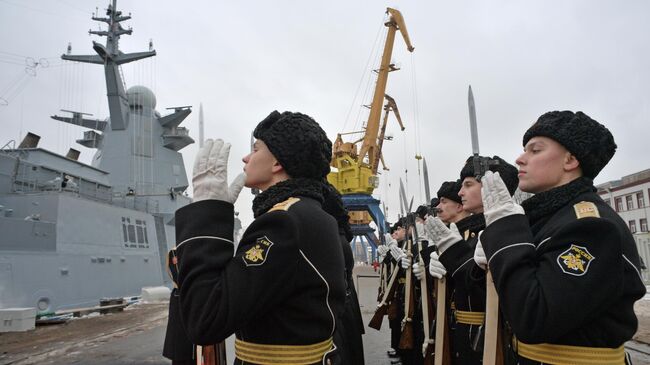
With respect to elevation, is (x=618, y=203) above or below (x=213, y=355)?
above

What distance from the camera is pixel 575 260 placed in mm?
1504

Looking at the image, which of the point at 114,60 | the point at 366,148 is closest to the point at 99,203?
the point at 114,60

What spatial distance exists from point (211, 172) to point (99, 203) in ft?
47.8

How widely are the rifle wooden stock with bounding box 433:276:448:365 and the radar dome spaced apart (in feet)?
68.8

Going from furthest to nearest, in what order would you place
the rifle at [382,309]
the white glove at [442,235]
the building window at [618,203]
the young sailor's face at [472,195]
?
the building window at [618,203], the rifle at [382,309], the young sailor's face at [472,195], the white glove at [442,235]

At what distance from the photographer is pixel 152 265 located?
16.9 meters

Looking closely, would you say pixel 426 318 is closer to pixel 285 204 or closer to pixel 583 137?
pixel 583 137

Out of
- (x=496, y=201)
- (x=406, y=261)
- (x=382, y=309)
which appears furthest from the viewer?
(x=382, y=309)

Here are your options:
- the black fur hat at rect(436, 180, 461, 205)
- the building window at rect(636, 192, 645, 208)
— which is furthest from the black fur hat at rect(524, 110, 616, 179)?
the building window at rect(636, 192, 645, 208)

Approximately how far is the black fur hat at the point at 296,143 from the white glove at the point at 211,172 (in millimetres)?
275

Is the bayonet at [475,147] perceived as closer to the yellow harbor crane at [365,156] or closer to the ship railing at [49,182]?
the ship railing at [49,182]

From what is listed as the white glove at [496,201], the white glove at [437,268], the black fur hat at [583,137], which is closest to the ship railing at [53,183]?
the white glove at [437,268]

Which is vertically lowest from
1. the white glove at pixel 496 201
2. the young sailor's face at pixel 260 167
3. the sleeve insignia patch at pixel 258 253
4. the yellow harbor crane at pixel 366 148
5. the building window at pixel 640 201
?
the sleeve insignia patch at pixel 258 253

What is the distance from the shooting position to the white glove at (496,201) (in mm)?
1746
